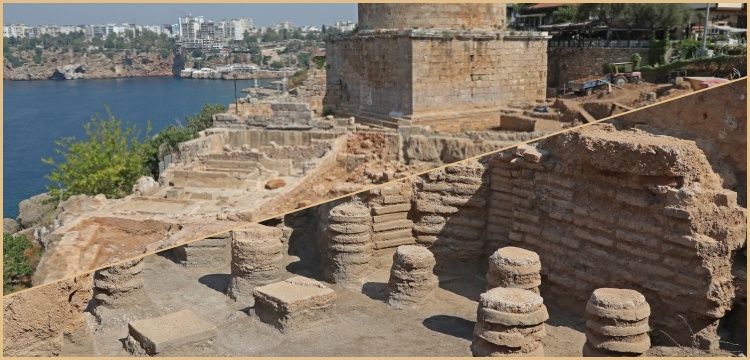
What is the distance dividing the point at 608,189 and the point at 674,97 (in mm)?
1683

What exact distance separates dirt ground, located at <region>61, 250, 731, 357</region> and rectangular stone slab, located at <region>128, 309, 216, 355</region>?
59 mm

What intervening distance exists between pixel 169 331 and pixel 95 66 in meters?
60.8

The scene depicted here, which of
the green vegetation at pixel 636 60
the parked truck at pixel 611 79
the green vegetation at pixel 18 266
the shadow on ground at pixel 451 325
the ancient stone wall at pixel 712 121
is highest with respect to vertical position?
the green vegetation at pixel 636 60

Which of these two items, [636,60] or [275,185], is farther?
[275,185]

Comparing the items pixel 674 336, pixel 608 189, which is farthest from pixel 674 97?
pixel 674 336

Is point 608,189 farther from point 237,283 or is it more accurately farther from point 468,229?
point 237,283

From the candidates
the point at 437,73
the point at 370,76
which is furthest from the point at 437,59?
the point at 370,76

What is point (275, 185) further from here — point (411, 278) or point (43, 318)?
point (43, 318)

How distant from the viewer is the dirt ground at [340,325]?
5129 millimetres

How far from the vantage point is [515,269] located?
5645mm

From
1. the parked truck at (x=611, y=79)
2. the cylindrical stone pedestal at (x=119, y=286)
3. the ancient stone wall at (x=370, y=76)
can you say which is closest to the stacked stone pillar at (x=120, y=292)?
the cylindrical stone pedestal at (x=119, y=286)

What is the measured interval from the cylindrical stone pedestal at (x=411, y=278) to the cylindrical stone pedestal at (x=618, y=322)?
1.81m

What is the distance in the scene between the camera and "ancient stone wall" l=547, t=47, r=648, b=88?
555 cm

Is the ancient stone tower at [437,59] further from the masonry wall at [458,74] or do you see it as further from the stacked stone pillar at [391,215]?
the stacked stone pillar at [391,215]
